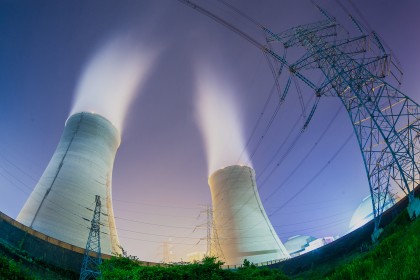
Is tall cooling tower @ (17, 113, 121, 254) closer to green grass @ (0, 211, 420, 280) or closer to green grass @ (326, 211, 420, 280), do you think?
green grass @ (0, 211, 420, 280)

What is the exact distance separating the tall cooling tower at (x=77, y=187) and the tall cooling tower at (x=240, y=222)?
9.81m

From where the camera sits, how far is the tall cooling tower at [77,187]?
1672 centimetres

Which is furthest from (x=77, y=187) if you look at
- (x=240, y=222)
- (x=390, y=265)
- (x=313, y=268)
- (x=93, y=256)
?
(x=390, y=265)

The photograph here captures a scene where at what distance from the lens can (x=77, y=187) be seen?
18.6 meters

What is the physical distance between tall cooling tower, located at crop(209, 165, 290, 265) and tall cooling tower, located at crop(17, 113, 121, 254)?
9.81m

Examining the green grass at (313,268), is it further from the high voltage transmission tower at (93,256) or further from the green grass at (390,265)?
the high voltage transmission tower at (93,256)

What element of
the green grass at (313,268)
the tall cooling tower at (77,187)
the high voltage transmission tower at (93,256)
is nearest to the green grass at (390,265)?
the green grass at (313,268)

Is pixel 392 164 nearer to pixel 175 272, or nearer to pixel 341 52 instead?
pixel 341 52

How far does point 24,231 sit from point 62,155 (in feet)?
21.7

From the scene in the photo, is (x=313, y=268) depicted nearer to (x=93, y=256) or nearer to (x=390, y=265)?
(x=93, y=256)

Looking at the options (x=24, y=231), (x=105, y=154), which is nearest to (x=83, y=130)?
(x=105, y=154)

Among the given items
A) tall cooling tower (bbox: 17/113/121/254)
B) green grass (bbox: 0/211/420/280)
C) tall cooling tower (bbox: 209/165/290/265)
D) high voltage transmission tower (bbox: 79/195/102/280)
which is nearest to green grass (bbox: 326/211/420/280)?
green grass (bbox: 0/211/420/280)

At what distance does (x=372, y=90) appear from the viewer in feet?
39.1

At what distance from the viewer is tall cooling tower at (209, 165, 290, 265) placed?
24.6 m
